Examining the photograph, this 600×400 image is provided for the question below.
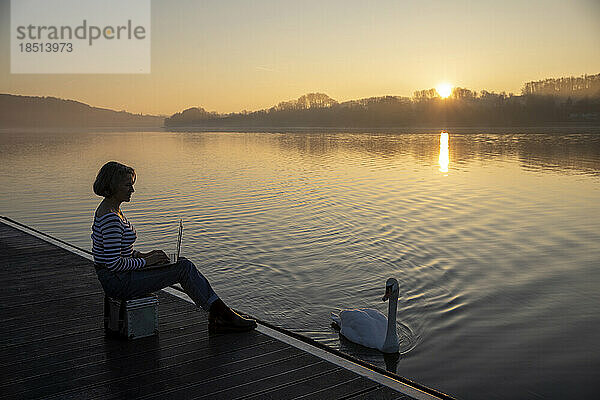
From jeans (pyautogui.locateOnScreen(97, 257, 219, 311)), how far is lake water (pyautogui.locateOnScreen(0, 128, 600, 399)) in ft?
8.72

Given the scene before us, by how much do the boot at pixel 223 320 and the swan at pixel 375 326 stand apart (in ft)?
6.79

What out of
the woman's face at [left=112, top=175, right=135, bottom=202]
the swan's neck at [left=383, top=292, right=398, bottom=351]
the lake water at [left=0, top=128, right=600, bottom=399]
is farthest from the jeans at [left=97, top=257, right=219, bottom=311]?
the lake water at [left=0, top=128, right=600, bottom=399]

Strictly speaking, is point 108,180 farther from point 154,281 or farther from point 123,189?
point 154,281

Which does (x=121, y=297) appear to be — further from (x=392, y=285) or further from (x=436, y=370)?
(x=436, y=370)

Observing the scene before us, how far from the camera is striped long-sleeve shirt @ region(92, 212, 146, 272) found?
5.06m

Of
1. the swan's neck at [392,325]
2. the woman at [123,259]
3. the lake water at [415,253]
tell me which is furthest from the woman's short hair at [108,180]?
the lake water at [415,253]

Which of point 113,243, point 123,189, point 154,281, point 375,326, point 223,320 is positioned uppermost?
point 123,189

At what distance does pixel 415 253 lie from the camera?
12750mm

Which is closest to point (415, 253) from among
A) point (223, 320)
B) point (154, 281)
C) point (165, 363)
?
point (223, 320)

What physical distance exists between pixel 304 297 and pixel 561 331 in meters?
3.91

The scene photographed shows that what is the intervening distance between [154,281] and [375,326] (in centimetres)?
325

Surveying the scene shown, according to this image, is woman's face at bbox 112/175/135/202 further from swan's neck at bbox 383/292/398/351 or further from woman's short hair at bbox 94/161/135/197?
swan's neck at bbox 383/292/398/351

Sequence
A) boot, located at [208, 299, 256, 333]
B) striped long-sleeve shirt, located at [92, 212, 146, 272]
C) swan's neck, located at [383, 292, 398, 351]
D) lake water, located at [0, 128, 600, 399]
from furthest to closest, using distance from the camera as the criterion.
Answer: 1. lake water, located at [0, 128, 600, 399]
2. swan's neck, located at [383, 292, 398, 351]
3. boot, located at [208, 299, 256, 333]
4. striped long-sleeve shirt, located at [92, 212, 146, 272]

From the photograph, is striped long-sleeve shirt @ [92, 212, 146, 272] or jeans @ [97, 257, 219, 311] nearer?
striped long-sleeve shirt @ [92, 212, 146, 272]
